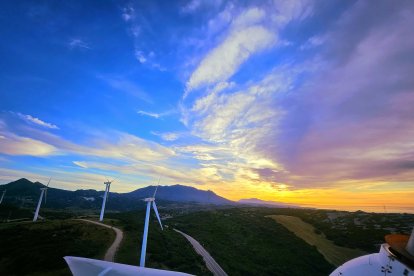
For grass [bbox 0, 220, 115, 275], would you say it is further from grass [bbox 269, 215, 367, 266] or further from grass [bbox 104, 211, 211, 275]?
grass [bbox 269, 215, 367, 266]

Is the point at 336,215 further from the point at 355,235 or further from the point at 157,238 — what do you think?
the point at 157,238

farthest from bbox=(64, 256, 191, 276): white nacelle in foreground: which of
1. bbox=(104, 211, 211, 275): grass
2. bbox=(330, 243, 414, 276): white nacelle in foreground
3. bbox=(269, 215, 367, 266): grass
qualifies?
bbox=(269, 215, 367, 266): grass

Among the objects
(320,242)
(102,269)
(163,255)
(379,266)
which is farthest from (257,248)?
(379,266)

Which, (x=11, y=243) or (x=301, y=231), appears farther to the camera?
(x=301, y=231)

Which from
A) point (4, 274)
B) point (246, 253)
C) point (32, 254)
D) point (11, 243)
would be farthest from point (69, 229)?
point (246, 253)

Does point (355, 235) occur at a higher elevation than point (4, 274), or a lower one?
higher

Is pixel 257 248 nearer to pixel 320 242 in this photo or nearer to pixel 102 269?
pixel 320 242
